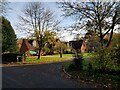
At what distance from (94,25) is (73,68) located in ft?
29.6

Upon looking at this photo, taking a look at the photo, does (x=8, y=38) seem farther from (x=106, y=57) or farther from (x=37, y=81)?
(x=37, y=81)

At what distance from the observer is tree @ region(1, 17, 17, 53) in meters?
46.0

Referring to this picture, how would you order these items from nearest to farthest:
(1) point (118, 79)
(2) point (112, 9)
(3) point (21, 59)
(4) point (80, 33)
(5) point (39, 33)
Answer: (1) point (118, 79) < (2) point (112, 9) < (4) point (80, 33) < (3) point (21, 59) < (5) point (39, 33)

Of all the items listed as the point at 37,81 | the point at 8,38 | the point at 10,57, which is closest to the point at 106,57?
the point at 37,81

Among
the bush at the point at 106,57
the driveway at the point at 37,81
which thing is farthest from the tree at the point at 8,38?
the bush at the point at 106,57

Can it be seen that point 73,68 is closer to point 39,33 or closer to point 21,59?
point 21,59

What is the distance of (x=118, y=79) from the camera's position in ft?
47.0

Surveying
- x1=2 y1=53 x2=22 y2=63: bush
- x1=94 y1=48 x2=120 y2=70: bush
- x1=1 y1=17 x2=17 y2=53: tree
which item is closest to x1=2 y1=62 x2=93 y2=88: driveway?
x1=94 y1=48 x2=120 y2=70: bush

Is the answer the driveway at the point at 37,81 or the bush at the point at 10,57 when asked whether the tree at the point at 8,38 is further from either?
the driveway at the point at 37,81

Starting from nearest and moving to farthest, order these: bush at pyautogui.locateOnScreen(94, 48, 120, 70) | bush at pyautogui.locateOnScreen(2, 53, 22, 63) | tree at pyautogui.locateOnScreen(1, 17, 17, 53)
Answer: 1. bush at pyautogui.locateOnScreen(94, 48, 120, 70)
2. bush at pyautogui.locateOnScreen(2, 53, 22, 63)
3. tree at pyautogui.locateOnScreen(1, 17, 17, 53)

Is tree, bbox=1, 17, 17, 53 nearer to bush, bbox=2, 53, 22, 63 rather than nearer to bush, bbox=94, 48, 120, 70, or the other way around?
bush, bbox=2, 53, 22, 63

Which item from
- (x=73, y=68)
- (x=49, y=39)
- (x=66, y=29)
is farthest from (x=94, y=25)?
(x=49, y=39)

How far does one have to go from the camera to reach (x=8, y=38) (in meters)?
47.9

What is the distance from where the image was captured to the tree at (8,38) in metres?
46.0
